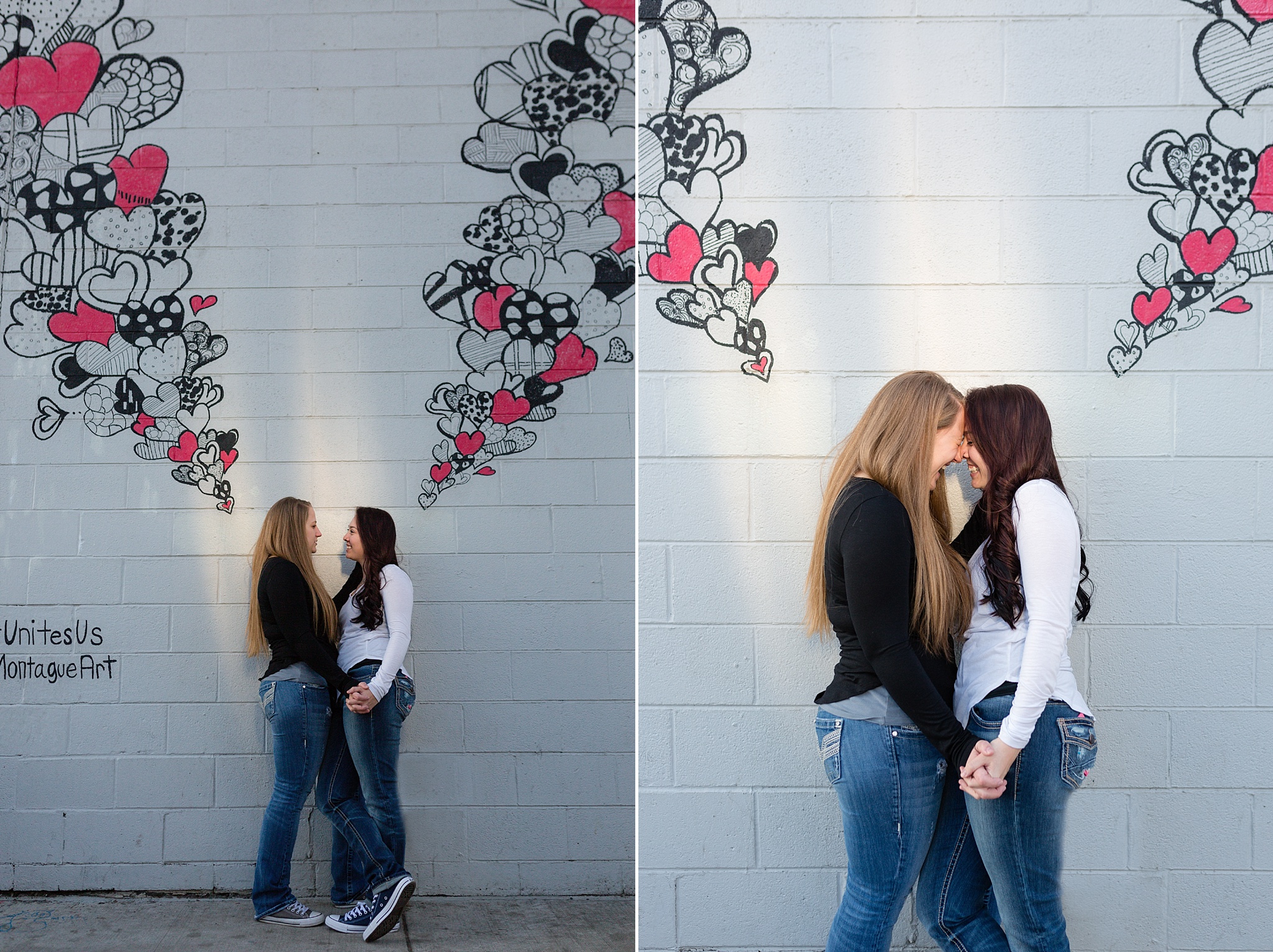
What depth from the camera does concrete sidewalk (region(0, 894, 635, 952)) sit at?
3.14 m

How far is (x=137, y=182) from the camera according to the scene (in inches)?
142

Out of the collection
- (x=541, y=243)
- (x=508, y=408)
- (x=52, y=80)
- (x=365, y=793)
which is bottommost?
(x=365, y=793)

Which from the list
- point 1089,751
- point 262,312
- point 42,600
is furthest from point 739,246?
point 42,600

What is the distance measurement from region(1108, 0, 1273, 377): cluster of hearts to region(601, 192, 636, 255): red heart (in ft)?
5.90

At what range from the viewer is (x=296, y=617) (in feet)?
10.5

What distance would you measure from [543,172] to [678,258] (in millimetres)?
1524

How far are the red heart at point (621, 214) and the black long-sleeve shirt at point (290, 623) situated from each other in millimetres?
1618

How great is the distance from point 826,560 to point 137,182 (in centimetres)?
305

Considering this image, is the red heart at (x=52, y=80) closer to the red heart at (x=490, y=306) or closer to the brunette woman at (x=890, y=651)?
the red heart at (x=490, y=306)

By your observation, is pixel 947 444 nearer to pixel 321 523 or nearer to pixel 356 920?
pixel 321 523

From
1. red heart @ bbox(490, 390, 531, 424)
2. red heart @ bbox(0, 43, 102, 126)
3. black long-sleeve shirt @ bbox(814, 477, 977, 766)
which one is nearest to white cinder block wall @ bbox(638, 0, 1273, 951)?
black long-sleeve shirt @ bbox(814, 477, 977, 766)

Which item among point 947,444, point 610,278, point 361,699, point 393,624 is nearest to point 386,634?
point 393,624

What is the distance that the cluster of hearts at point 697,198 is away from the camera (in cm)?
229

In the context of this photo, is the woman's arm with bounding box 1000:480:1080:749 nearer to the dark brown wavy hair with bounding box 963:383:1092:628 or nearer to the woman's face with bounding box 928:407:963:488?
the dark brown wavy hair with bounding box 963:383:1092:628
